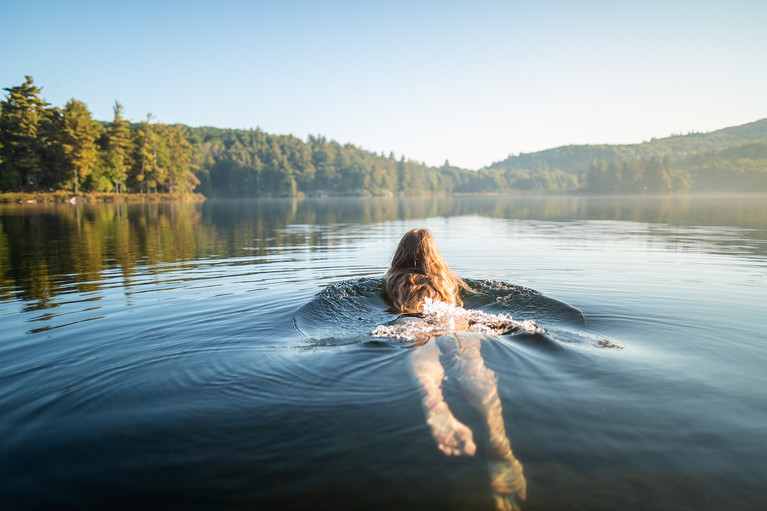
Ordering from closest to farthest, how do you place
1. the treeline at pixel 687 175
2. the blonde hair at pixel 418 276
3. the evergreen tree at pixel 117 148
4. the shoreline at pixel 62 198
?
1. the blonde hair at pixel 418 276
2. the shoreline at pixel 62 198
3. the evergreen tree at pixel 117 148
4. the treeline at pixel 687 175

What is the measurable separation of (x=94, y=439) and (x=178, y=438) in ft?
2.33

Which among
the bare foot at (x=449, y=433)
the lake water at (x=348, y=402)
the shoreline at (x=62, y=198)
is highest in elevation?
the shoreline at (x=62, y=198)

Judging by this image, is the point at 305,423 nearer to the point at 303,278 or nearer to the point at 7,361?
the point at 7,361

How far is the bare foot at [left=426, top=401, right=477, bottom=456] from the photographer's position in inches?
121

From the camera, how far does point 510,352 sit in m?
4.84

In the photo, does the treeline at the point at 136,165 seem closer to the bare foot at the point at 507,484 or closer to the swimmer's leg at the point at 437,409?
the swimmer's leg at the point at 437,409

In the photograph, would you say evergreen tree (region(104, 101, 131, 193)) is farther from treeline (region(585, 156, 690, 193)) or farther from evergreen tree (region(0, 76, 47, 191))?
treeline (region(585, 156, 690, 193))

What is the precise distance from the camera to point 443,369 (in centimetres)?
411

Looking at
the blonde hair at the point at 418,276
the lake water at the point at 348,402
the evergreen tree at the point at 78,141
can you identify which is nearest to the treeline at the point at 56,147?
the evergreen tree at the point at 78,141

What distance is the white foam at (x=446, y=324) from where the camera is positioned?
525 centimetres

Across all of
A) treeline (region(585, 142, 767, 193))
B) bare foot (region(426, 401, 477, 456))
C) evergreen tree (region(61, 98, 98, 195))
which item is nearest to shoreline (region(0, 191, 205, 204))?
evergreen tree (region(61, 98, 98, 195))

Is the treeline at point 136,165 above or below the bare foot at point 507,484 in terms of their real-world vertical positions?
above

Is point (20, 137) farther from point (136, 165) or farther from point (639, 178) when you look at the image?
point (639, 178)

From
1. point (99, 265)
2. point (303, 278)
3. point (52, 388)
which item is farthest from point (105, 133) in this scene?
point (52, 388)
